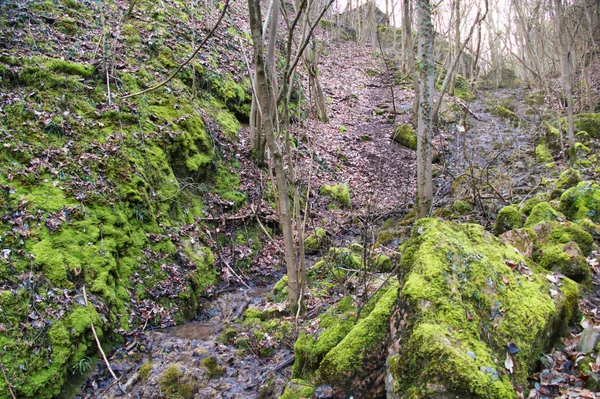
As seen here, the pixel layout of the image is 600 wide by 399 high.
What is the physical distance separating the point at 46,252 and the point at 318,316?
3.58m

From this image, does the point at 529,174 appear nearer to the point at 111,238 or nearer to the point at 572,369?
the point at 572,369

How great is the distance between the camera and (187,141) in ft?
26.2

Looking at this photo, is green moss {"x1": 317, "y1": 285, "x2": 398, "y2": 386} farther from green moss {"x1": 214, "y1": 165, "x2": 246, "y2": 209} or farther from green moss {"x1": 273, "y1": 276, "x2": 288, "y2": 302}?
green moss {"x1": 214, "y1": 165, "x2": 246, "y2": 209}

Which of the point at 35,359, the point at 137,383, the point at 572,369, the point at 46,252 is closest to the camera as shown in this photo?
the point at 572,369

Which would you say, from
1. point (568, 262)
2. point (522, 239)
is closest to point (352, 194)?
point (522, 239)

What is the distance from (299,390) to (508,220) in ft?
12.9

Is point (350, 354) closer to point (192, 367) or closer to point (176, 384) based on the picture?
point (176, 384)

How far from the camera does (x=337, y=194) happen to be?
404 inches

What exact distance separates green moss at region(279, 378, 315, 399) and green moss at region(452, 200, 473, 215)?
5.30m

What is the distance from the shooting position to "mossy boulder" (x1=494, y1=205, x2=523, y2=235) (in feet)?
17.6

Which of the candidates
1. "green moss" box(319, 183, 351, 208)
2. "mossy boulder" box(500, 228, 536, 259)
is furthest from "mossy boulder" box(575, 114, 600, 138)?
"mossy boulder" box(500, 228, 536, 259)

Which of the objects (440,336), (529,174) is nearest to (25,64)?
(440,336)

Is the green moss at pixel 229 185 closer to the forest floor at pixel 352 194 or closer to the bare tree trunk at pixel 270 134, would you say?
the forest floor at pixel 352 194

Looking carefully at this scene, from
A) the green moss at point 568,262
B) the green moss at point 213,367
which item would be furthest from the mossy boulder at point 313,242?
the green moss at point 568,262
